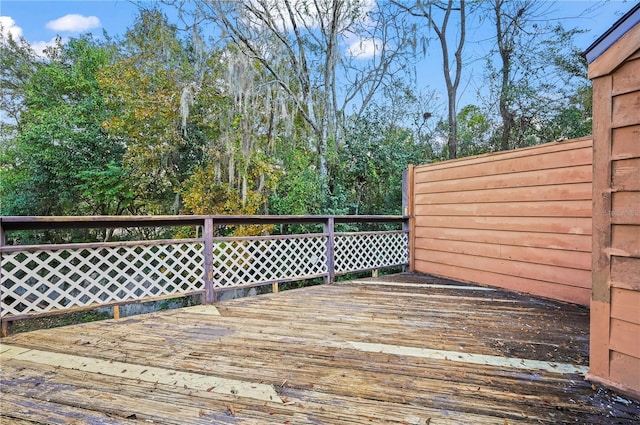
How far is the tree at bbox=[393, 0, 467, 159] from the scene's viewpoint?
21.7ft

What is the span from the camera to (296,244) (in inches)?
155

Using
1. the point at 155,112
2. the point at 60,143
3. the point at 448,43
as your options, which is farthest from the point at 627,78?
the point at 60,143

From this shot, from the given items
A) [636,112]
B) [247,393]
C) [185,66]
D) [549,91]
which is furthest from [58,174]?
[549,91]

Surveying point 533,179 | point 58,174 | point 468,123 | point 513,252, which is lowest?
point 513,252

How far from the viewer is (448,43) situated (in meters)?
7.08

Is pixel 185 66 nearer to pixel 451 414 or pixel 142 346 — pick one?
pixel 142 346

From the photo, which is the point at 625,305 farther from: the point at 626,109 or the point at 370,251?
the point at 370,251

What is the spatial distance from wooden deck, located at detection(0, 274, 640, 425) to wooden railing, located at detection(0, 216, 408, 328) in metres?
0.28

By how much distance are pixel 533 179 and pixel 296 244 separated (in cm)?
275

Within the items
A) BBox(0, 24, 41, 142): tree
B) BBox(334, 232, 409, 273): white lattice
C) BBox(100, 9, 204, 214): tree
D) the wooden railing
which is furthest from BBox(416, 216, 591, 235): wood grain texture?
BBox(0, 24, 41, 142): tree

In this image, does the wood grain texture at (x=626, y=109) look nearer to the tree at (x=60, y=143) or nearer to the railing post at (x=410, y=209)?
the railing post at (x=410, y=209)

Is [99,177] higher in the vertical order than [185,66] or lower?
lower

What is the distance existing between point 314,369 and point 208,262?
1.80 metres

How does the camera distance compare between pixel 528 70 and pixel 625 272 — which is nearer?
pixel 625 272
